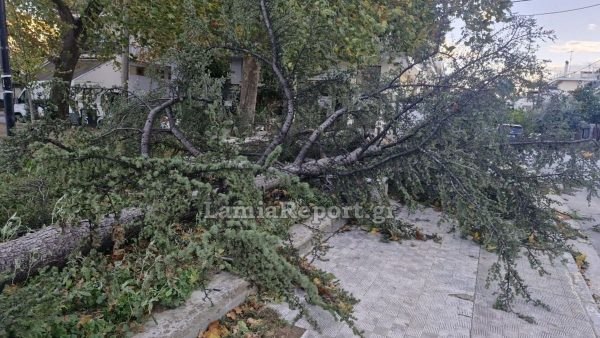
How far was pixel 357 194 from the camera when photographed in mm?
4309

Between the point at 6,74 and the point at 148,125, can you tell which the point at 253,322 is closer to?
the point at 148,125

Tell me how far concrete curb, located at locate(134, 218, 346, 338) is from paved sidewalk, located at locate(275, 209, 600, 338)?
14.0 inches

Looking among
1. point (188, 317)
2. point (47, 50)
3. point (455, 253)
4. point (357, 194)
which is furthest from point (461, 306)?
point (47, 50)

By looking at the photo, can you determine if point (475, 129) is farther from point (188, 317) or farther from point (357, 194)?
point (188, 317)

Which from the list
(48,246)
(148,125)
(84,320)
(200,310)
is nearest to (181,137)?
(148,125)

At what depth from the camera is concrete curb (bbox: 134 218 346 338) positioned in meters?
2.29

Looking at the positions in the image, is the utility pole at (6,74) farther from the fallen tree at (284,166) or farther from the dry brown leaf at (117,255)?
the dry brown leaf at (117,255)

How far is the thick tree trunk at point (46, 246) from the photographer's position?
2.59 m

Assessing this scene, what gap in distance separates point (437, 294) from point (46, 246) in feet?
9.52

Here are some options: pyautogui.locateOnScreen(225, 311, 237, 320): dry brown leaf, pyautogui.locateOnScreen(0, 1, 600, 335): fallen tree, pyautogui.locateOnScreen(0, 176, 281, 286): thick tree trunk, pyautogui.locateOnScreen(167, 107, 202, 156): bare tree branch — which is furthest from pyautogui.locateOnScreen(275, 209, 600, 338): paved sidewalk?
pyautogui.locateOnScreen(167, 107, 202, 156): bare tree branch

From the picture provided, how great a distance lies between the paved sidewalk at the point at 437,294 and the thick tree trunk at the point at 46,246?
1.44m

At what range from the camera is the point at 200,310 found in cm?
253

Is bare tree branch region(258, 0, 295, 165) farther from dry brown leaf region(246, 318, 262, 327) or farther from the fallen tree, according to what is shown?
dry brown leaf region(246, 318, 262, 327)

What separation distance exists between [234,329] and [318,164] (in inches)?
88.4
